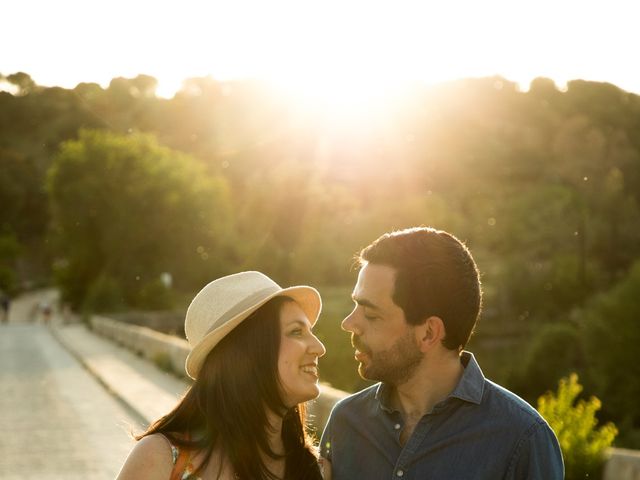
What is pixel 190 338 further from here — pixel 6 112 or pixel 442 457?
pixel 6 112

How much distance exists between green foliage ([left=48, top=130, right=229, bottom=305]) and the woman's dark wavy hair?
212ft

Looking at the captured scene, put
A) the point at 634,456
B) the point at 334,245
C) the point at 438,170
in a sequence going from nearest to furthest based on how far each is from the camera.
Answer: the point at 634,456 < the point at 334,245 < the point at 438,170

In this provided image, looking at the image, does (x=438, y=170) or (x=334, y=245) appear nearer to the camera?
(x=334, y=245)

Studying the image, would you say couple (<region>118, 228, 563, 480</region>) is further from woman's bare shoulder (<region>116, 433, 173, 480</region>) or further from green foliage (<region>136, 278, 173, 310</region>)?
green foliage (<region>136, 278, 173, 310</region>)

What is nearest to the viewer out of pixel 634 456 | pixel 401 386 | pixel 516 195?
pixel 401 386

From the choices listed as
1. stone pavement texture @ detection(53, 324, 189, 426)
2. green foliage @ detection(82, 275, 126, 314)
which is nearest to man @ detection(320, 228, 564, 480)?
stone pavement texture @ detection(53, 324, 189, 426)

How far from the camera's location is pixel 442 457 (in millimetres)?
3477

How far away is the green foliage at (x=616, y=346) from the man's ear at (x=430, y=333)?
5299 cm

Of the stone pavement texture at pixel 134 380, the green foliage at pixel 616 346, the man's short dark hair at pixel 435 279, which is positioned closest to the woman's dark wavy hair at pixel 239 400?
the man's short dark hair at pixel 435 279

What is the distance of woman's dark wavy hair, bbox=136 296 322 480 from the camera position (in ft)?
11.9

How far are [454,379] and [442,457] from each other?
1.03ft

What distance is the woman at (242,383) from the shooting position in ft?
11.9

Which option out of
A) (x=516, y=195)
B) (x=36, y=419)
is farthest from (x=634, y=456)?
(x=516, y=195)

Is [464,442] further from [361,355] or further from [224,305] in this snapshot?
[224,305]
